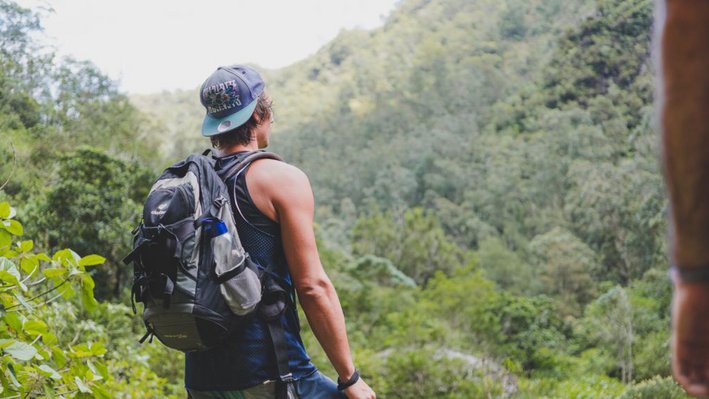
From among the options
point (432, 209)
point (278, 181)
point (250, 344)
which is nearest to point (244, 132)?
point (278, 181)

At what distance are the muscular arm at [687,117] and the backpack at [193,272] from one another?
3.69ft

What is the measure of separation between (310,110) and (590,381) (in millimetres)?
58527

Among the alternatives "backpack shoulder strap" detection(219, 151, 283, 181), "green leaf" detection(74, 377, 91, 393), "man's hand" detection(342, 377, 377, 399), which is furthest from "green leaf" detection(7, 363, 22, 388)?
"man's hand" detection(342, 377, 377, 399)

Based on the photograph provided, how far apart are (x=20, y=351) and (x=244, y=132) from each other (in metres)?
0.69

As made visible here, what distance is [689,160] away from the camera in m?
0.59

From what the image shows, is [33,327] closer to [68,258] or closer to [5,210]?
[68,258]

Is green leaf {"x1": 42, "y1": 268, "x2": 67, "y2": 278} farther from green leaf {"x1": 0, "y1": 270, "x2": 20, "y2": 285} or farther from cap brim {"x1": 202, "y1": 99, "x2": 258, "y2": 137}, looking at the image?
cap brim {"x1": 202, "y1": 99, "x2": 258, "y2": 137}

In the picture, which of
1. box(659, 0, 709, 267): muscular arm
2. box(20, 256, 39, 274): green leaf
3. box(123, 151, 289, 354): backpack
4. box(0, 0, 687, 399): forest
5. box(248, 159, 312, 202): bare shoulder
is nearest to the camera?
box(659, 0, 709, 267): muscular arm

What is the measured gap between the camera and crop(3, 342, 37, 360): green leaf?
5.33 ft

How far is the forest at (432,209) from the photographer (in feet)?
22.6

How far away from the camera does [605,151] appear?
3909 centimetres

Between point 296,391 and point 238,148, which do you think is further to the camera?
point 238,148

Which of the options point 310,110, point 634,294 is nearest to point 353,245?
point 634,294

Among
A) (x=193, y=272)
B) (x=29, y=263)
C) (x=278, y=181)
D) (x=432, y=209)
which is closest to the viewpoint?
(x=193, y=272)
